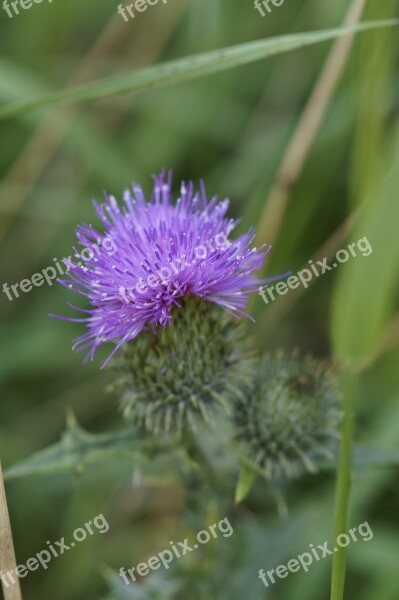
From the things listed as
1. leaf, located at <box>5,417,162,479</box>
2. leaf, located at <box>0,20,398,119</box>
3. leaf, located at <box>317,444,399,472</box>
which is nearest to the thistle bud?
leaf, located at <box>5,417,162,479</box>

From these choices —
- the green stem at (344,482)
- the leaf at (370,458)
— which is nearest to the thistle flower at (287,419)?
the leaf at (370,458)

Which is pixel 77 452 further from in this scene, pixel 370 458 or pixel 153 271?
pixel 370 458

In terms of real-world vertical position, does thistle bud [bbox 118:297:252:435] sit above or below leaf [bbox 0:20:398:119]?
below

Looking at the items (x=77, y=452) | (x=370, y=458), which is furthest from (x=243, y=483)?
(x=77, y=452)

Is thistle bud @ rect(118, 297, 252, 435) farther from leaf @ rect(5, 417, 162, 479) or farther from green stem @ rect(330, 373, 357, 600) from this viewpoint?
green stem @ rect(330, 373, 357, 600)

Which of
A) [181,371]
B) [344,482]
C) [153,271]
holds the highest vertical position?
[153,271]

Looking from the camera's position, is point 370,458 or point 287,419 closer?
point 370,458
